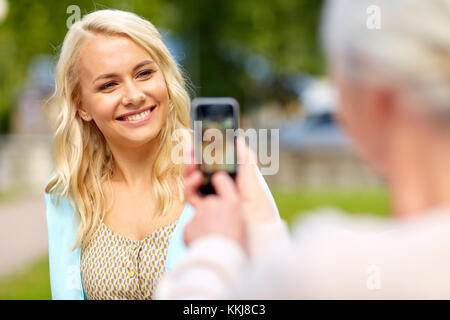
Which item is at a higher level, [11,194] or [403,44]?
[403,44]

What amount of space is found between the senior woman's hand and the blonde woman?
21.4 inches

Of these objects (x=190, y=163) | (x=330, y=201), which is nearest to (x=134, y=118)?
(x=190, y=163)

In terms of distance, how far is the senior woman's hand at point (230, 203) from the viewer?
42.2 inches

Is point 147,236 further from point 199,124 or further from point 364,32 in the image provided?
point 364,32

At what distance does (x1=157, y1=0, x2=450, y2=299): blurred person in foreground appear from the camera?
91cm

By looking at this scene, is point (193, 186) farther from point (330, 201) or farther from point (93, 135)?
point (330, 201)

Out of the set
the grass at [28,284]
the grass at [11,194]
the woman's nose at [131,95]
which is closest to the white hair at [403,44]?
the woman's nose at [131,95]

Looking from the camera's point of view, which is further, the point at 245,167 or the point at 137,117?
the point at 137,117

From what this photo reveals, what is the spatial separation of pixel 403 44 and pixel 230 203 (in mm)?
405

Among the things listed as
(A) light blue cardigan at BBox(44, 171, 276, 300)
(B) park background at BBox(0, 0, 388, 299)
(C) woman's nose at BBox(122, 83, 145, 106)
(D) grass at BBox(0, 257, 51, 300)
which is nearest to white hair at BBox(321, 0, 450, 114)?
(A) light blue cardigan at BBox(44, 171, 276, 300)

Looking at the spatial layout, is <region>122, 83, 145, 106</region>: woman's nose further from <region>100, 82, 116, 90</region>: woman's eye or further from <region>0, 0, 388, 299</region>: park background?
<region>0, 0, 388, 299</region>: park background

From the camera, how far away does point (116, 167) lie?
190cm

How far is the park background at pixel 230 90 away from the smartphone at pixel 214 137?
3876 millimetres
